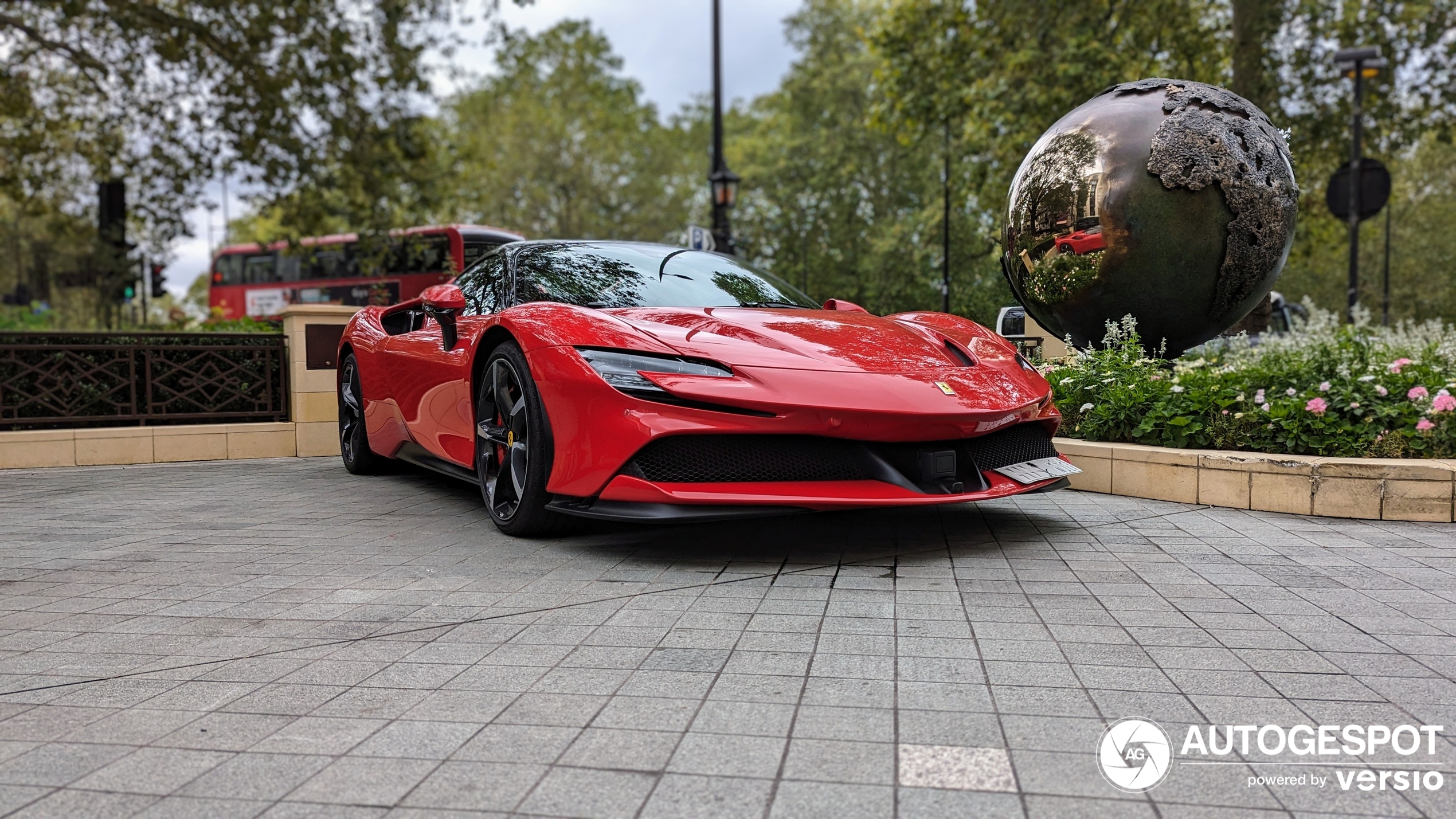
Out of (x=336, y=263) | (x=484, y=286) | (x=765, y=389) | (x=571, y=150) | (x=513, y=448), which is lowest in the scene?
(x=513, y=448)

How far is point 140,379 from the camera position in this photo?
7977 mm

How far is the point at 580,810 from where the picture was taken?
180 centimetres

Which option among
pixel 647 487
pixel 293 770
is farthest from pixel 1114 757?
pixel 647 487

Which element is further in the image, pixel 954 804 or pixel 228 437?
pixel 228 437

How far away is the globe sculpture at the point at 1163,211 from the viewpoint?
259 inches

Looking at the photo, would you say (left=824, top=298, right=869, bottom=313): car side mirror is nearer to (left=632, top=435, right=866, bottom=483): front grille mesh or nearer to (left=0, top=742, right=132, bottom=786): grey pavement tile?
(left=632, top=435, right=866, bottom=483): front grille mesh

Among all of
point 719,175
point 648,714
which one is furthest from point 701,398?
point 719,175

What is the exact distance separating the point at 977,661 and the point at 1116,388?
12.0ft

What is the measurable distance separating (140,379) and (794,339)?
618cm

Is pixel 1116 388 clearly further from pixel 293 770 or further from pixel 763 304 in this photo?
pixel 293 770

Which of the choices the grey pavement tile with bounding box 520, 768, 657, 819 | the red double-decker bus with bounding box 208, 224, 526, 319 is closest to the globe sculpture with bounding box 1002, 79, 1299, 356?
the grey pavement tile with bounding box 520, 768, 657, 819

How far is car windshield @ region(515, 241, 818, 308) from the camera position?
15.2 feet

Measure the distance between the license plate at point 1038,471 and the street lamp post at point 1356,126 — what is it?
41.9 ft

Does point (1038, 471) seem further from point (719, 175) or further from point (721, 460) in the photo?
point (719, 175)
